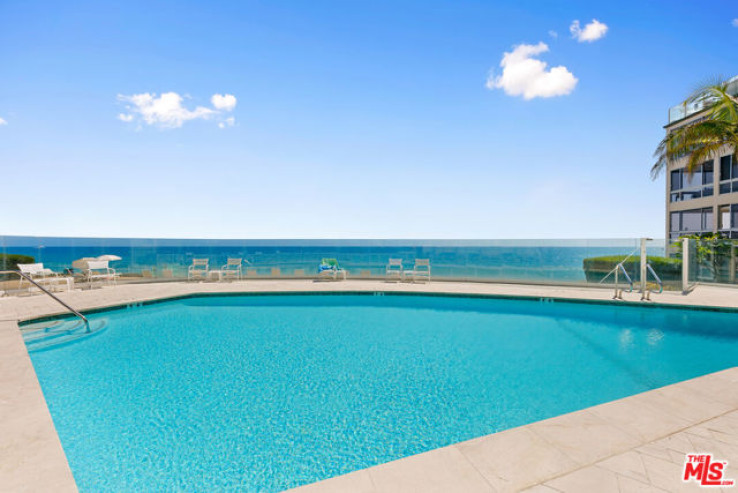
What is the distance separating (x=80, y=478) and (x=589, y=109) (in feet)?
42.6

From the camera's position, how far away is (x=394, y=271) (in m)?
11.8

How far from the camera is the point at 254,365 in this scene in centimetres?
459

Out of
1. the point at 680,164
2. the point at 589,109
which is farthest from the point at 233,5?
the point at 680,164

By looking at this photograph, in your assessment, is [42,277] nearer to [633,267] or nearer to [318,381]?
[318,381]

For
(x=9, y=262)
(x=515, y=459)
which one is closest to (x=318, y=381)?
(x=515, y=459)

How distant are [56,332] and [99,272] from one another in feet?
18.3

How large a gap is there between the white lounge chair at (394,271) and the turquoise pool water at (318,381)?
415 centimetres

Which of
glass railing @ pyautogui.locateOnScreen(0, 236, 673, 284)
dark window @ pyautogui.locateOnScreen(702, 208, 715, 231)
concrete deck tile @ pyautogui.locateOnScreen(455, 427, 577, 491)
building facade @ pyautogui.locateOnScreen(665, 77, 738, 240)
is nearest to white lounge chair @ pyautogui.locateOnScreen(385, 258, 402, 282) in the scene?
glass railing @ pyautogui.locateOnScreen(0, 236, 673, 284)

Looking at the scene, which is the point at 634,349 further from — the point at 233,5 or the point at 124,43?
the point at 124,43

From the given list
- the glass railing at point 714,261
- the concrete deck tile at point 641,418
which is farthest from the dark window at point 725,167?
the concrete deck tile at point 641,418

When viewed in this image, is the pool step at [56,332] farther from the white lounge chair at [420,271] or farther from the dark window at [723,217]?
the dark window at [723,217]

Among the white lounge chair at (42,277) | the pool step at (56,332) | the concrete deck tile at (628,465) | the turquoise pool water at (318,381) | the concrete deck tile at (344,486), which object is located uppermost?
the white lounge chair at (42,277)

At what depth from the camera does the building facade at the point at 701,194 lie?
41.5ft

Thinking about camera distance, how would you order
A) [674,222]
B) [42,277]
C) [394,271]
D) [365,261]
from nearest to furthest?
1. [42,277]
2. [394,271]
3. [365,261]
4. [674,222]
